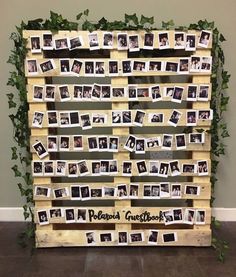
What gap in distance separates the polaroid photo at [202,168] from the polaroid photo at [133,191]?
0.43 metres

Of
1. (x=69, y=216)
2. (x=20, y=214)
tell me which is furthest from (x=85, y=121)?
(x=20, y=214)

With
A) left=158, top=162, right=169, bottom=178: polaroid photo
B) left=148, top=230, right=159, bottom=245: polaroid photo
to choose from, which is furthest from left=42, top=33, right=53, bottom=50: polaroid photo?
left=148, top=230, right=159, bottom=245: polaroid photo

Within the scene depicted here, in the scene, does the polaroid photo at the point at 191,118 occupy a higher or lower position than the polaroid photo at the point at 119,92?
lower

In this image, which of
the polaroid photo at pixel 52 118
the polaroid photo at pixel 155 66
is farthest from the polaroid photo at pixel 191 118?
the polaroid photo at pixel 52 118

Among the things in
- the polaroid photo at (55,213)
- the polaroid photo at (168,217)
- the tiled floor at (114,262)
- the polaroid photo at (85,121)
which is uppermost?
the polaroid photo at (85,121)

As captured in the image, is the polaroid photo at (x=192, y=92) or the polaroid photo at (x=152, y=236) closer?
Result: the polaroid photo at (x=192, y=92)

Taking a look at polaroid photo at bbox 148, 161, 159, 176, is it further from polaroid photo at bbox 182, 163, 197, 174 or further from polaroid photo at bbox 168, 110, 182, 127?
polaroid photo at bbox 168, 110, 182, 127

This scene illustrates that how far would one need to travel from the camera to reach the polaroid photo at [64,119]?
224 cm

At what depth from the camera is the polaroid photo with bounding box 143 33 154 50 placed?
7.16 feet

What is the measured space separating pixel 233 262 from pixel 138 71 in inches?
53.9

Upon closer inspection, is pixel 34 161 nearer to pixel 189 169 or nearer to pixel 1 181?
pixel 1 181

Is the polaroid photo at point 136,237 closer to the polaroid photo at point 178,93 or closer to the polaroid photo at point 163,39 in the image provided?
the polaroid photo at point 178,93

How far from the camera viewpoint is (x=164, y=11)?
2.54 metres

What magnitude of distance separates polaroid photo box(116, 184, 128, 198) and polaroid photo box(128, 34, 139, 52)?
0.89 metres
